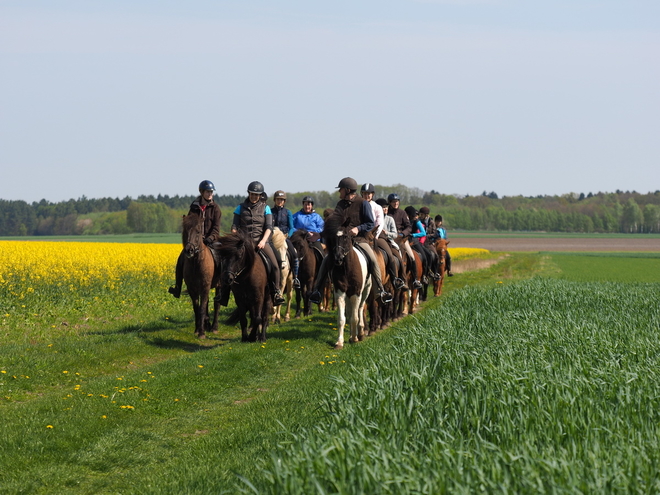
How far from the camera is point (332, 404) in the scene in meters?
6.00

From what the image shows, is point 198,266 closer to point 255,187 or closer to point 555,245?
point 255,187

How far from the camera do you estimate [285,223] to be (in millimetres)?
16672

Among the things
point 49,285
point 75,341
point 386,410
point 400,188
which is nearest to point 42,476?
point 386,410

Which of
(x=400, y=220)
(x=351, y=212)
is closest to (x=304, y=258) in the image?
(x=400, y=220)

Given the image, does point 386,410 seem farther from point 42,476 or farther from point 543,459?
point 42,476

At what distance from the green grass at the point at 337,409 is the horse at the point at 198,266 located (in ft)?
1.83

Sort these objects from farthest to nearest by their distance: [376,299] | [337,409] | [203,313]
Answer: [376,299] < [203,313] < [337,409]

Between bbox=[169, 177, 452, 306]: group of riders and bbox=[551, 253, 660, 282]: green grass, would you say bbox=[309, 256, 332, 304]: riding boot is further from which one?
bbox=[551, 253, 660, 282]: green grass

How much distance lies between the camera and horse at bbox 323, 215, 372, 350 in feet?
39.8

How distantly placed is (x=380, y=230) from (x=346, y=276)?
1.67 m

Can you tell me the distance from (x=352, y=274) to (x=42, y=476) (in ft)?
24.3

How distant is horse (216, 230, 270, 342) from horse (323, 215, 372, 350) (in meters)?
1.28

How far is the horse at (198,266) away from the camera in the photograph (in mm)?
12555

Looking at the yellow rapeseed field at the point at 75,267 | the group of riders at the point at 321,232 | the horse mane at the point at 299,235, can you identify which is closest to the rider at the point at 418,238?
the group of riders at the point at 321,232
